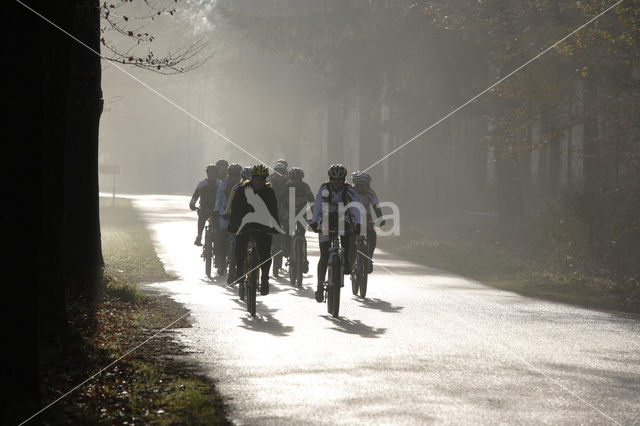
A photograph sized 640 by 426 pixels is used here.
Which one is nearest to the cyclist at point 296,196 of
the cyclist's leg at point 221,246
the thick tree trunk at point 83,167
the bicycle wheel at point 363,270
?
the bicycle wheel at point 363,270

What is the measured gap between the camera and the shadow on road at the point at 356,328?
11.9 m

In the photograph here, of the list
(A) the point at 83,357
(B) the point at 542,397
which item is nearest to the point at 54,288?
(A) the point at 83,357

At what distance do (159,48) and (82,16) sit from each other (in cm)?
6057

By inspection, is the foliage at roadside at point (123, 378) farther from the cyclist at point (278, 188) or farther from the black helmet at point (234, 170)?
the cyclist at point (278, 188)

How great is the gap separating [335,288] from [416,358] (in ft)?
11.5

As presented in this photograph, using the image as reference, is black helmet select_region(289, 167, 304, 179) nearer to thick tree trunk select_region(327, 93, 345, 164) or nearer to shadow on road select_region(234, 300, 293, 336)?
shadow on road select_region(234, 300, 293, 336)

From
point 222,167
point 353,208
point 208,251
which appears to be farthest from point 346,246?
point 222,167

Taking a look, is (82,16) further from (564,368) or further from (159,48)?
(159,48)

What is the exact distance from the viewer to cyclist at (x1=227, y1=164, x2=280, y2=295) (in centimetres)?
1343

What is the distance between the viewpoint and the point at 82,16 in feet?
41.8

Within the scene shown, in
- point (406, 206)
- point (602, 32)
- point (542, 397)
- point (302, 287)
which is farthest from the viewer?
point (406, 206)

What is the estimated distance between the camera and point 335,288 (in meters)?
13.4

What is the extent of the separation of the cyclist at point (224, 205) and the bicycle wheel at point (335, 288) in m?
3.94

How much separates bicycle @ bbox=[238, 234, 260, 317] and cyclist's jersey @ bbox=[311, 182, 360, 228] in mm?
941
